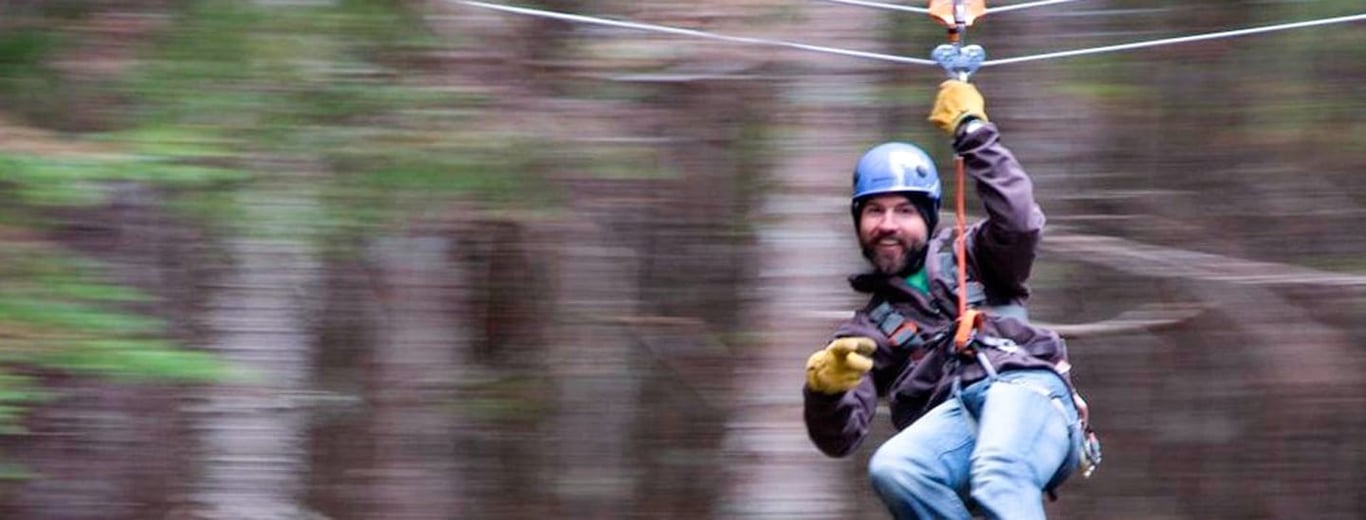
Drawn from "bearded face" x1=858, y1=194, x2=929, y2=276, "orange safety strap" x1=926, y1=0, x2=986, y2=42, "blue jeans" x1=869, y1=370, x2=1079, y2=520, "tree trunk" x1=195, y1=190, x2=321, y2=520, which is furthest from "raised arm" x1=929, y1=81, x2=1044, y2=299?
"tree trunk" x1=195, y1=190, x2=321, y2=520

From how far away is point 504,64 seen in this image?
7273 mm

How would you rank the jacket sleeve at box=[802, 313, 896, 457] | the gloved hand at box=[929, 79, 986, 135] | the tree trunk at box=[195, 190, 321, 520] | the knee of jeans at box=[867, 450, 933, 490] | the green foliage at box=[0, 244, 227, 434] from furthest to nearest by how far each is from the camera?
the tree trunk at box=[195, 190, 321, 520], the green foliage at box=[0, 244, 227, 434], the jacket sleeve at box=[802, 313, 896, 457], the knee of jeans at box=[867, 450, 933, 490], the gloved hand at box=[929, 79, 986, 135]

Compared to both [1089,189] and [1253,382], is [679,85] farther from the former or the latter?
[1253,382]

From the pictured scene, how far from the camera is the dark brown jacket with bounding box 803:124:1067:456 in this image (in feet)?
15.1

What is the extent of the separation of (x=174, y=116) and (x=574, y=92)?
1950 mm

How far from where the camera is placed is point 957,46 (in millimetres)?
5035

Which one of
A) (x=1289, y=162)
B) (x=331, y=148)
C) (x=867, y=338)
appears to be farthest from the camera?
(x=1289, y=162)

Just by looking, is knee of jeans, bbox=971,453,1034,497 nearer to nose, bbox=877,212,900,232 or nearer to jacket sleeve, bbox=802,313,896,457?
jacket sleeve, bbox=802,313,896,457

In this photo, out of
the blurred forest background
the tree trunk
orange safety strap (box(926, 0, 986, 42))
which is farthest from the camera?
the tree trunk

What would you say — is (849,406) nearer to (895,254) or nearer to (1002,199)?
(895,254)

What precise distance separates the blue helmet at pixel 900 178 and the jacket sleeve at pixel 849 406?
30 cm

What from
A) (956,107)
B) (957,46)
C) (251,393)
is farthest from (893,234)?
(251,393)

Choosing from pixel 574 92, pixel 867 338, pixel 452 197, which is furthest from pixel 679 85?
pixel 867 338

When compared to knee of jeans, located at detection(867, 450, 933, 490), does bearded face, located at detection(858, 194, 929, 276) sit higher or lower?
higher
